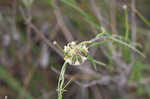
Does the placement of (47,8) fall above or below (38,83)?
above

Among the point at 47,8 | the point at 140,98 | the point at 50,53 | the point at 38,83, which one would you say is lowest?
the point at 140,98

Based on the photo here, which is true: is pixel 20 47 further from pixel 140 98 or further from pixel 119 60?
pixel 140 98

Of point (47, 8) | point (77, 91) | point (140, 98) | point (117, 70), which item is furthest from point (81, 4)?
point (140, 98)

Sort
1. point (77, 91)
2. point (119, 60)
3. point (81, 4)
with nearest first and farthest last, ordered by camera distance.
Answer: point (119, 60)
point (81, 4)
point (77, 91)

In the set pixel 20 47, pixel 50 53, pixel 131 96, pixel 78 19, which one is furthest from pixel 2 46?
pixel 131 96

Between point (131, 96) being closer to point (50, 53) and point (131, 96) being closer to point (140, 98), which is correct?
point (140, 98)

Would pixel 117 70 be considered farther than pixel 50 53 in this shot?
No

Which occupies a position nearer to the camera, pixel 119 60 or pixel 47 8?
pixel 119 60

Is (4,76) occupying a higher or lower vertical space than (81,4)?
lower

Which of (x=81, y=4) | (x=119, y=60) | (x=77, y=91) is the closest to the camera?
(x=119, y=60)
